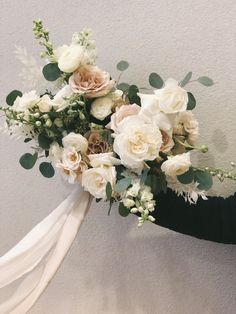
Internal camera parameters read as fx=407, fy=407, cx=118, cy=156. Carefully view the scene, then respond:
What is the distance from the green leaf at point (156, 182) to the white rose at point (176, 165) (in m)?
0.03

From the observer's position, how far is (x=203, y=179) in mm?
775

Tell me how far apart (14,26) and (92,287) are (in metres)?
0.70

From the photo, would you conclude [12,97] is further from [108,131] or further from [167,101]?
[167,101]

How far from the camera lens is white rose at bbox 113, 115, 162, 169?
0.72m

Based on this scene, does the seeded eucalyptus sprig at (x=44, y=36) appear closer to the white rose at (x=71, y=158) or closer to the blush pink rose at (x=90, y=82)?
the blush pink rose at (x=90, y=82)

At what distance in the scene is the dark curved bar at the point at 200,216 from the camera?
868mm

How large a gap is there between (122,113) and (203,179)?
0.20 metres

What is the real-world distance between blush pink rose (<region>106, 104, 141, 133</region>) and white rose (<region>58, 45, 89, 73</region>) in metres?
0.12

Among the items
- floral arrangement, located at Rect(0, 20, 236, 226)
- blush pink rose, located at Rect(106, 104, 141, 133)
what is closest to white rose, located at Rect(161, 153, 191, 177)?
floral arrangement, located at Rect(0, 20, 236, 226)

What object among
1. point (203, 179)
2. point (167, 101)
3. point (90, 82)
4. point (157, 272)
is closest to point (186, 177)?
point (203, 179)

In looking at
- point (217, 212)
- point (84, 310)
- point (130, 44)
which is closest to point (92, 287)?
point (84, 310)

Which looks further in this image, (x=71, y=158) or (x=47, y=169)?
(x=47, y=169)

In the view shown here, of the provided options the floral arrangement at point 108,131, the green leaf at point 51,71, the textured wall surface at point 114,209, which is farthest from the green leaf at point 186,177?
the green leaf at point 51,71

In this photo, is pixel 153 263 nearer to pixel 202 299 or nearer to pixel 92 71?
pixel 202 299
